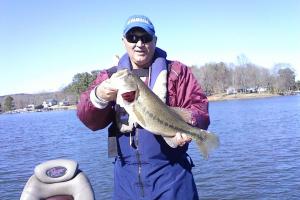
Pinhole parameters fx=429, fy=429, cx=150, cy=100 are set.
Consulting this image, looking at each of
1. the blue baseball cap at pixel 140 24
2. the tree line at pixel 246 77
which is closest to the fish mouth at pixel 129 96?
the blue baseball cap at pixel 140 24

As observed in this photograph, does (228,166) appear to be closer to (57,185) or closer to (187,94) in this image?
(57,185)

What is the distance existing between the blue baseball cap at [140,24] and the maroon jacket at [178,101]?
440 millimetres

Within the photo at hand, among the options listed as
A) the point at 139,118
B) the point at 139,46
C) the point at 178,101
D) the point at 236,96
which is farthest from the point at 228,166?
the point at 236,96

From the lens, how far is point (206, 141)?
4156 mm

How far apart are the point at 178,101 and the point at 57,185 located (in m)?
2.33

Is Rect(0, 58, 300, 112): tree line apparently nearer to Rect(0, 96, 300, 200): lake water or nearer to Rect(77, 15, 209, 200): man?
Rect(0, 96, 300, 200): lake water

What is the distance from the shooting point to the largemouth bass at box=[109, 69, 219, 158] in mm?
3824

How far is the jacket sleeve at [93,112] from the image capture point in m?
4.16

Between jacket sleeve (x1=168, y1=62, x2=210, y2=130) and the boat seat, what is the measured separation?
6.95 ft

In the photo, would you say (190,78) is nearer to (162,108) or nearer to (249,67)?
(162,108)

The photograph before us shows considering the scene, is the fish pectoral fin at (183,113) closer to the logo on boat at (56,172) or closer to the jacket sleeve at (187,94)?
the jacket sleeve at (187,94)

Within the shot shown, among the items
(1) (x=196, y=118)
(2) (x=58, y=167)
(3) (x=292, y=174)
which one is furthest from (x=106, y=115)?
(3) (x=292, y=174)

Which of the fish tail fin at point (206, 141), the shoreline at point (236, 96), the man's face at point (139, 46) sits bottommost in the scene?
the shoreline at point (236, 96)

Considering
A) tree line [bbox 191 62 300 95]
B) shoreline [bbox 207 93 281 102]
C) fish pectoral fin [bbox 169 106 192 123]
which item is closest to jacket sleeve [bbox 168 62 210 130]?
fish pectoral fin [bbox 169 106 192 123]
